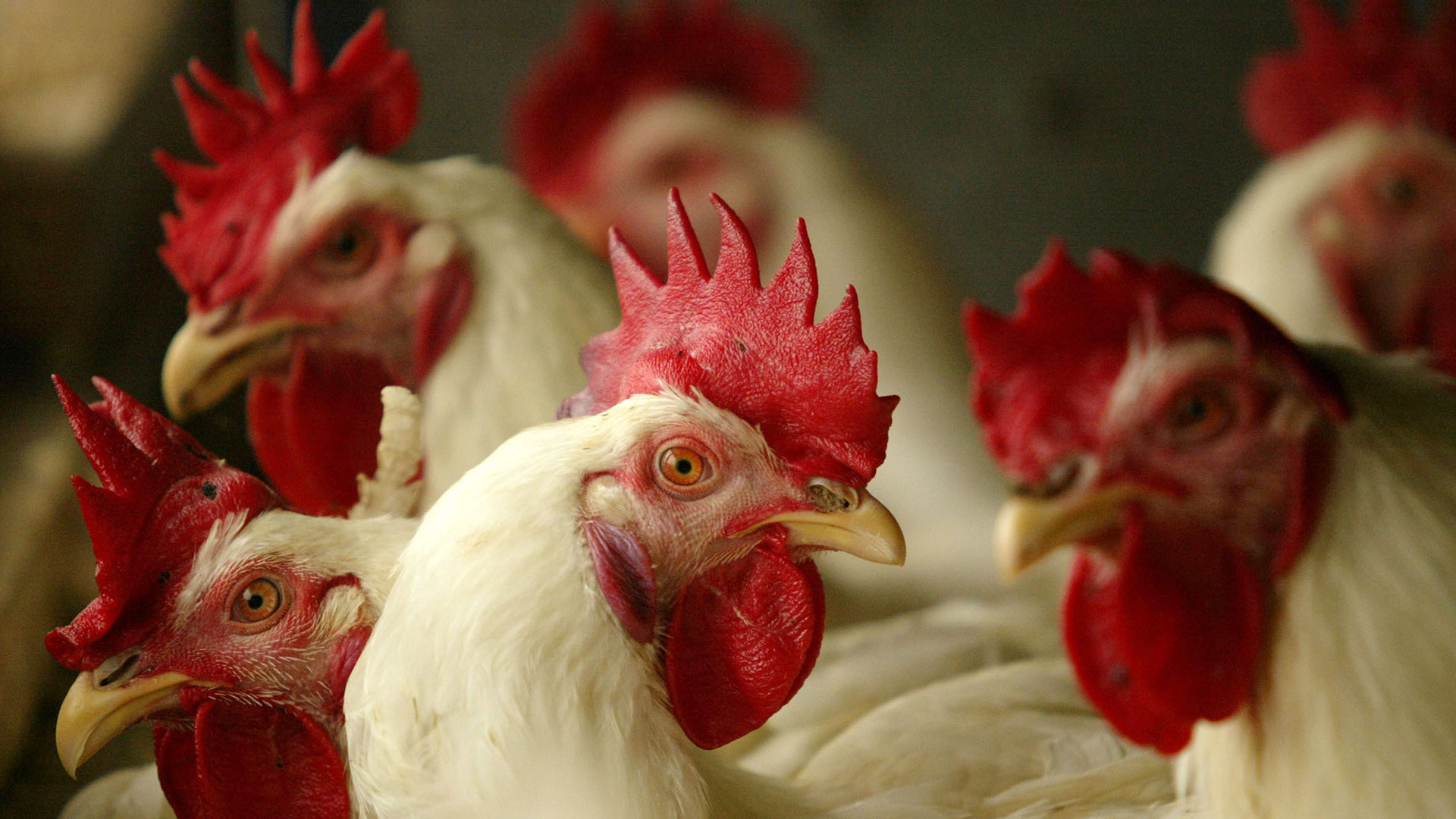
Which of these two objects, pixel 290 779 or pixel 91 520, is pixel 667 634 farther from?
pixel 91 520

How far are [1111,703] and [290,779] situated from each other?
0.81 metres

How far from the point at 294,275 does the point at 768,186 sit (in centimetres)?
144

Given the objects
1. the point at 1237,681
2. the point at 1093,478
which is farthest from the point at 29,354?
the point at 1237,681

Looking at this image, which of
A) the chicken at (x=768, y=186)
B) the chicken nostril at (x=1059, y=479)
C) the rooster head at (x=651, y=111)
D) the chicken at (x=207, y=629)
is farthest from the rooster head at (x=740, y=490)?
the rooster head at (x=651, y=111)

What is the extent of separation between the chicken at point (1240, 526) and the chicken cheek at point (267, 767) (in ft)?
2.19

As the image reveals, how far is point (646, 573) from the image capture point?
92 cm

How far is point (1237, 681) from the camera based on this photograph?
1189mm

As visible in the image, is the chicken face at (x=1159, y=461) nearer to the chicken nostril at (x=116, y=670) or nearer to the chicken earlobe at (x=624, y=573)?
the chicken earlobe at (x=624, y=573)

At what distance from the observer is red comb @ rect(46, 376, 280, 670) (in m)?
0.88

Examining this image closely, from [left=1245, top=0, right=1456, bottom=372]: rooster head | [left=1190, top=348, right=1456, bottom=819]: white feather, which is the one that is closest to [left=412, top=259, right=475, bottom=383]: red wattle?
[left=1190, top=348, right=1456, bottom=819]: white feather

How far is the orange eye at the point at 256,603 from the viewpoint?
926 mm

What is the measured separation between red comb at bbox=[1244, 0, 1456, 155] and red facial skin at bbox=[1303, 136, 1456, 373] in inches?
4.3

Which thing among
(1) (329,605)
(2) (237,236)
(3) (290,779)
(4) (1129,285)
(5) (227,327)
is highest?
(2) (237,236)

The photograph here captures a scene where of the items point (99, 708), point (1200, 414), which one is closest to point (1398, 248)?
point (1200, 414)
